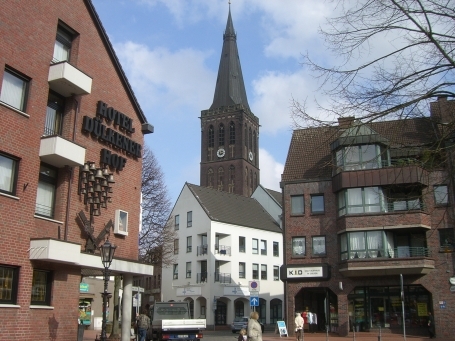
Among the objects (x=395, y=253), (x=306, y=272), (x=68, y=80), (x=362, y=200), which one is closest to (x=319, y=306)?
(x=306, y=272)

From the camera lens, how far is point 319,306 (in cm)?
4072

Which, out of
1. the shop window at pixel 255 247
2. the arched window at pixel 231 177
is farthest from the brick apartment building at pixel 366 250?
the arched window at pixel 231 177

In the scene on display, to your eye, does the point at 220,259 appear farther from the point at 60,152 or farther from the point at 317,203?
the point at 60,152

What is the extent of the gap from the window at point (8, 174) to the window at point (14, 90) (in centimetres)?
173

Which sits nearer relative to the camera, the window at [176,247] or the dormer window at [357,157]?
the dormer window at [357,157]

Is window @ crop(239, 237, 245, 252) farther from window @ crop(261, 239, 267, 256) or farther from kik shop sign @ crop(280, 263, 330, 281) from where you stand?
kik shop sign @ crop(280, 263, 330, 281)

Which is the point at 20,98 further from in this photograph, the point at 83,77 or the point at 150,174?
the point at 150,174

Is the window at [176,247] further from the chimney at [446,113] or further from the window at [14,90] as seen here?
the chimney at [446,113]

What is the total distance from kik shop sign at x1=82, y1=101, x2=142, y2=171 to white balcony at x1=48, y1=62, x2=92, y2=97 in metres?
1.27

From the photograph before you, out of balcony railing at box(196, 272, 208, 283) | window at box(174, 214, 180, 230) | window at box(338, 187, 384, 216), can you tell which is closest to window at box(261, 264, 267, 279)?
balcony railing at box(196, 272, 208, 283)

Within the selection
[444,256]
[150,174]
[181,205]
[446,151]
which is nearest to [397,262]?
[444,256]

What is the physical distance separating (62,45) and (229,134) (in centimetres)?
8802

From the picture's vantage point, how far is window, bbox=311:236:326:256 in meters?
37.5

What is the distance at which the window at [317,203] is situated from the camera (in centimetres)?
3822
